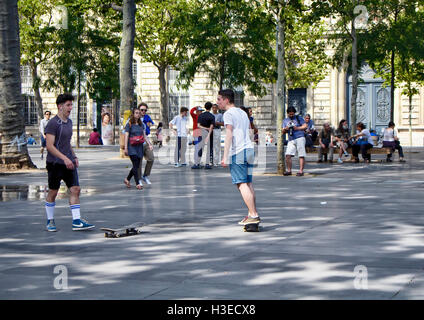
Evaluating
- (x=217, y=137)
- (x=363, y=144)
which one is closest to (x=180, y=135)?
(x=217, y=137)

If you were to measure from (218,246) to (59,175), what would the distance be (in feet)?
8.56

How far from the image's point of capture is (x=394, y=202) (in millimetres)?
13172

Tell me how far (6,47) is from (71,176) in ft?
37.7

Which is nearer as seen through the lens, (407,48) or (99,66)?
(407,48)

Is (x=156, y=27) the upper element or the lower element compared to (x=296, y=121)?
upper

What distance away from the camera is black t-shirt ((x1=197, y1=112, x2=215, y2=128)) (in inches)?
870

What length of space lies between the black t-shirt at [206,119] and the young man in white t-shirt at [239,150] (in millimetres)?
11654

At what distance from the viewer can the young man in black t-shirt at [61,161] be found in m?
10.2

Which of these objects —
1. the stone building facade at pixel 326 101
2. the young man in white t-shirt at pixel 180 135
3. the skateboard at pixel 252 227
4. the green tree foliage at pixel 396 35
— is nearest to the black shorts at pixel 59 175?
the skateboard at pixel 252 227

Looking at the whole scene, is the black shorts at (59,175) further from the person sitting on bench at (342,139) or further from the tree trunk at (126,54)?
the tree trunk at (126,54)

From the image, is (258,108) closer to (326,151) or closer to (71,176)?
(326,151)
